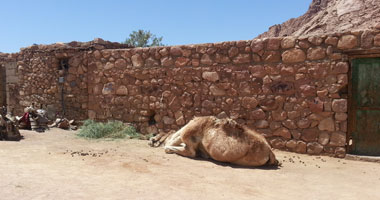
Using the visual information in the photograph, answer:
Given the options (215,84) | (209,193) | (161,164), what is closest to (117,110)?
(215,84)

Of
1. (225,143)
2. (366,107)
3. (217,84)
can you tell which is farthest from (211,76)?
(366,107)

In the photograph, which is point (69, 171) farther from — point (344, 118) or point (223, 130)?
point (344, 118)

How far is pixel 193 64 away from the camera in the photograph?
765 cm

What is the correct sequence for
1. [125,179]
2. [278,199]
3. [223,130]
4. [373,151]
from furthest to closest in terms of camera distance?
1. [373,151]
2. [223,130]
3. [125,179]
4. [278,199]

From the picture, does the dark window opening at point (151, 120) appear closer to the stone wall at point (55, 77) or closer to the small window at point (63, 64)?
the stone wall at point (55, 77)

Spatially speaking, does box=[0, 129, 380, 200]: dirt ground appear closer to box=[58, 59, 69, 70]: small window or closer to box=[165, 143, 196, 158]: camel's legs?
box=[165, 143, 196, 158]: camel's legs

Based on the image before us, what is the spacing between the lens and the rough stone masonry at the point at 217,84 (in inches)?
250

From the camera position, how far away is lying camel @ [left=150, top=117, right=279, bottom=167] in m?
5.47

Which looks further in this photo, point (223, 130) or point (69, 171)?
point (223, 130)

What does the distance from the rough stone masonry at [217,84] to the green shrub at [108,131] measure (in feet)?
0.98

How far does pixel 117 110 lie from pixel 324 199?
6.19 m

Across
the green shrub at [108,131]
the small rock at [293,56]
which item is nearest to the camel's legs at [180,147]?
the green shrub at [108,131]

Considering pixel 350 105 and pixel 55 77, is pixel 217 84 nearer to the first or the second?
pixel 350 105

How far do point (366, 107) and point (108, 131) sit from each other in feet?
19.7
